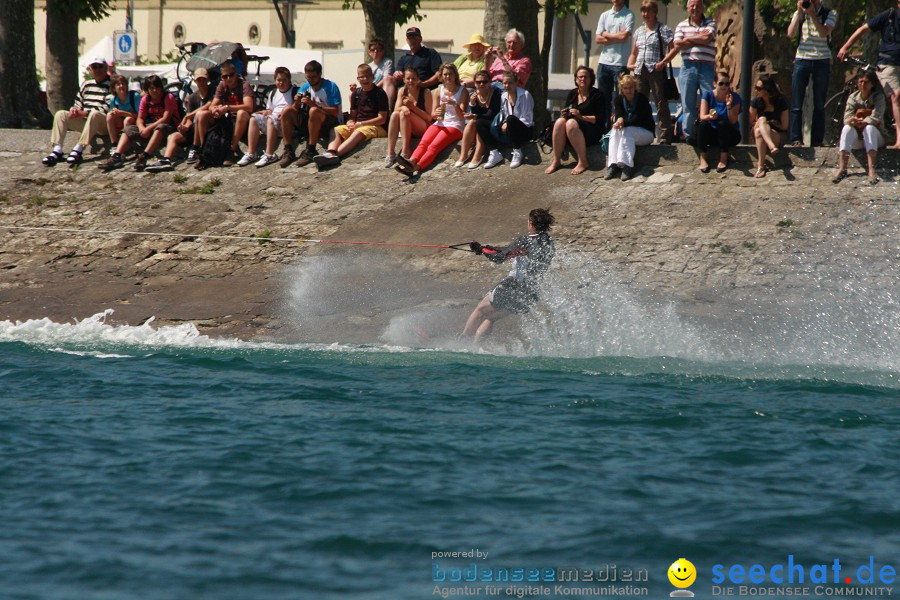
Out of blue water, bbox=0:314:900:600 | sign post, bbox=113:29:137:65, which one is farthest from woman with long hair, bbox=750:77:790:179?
sign post, bbox=113:29:137:65

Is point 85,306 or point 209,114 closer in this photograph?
point 85,306

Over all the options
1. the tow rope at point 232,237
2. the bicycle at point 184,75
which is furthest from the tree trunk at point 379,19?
the tow rope at point 232,237

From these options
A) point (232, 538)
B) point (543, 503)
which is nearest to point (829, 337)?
point (543, 503)

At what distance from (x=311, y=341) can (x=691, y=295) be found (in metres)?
4.09

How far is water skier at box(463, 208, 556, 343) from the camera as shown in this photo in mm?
13422

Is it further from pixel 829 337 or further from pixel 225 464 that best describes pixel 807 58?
pixel 225 464

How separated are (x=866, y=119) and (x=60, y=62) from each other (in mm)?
14569

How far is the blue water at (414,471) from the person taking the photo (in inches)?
277

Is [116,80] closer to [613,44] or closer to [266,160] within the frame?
[266,160]

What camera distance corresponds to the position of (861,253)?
45.9ft

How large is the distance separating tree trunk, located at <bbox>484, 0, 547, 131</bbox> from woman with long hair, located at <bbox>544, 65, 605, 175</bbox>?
7.23ft

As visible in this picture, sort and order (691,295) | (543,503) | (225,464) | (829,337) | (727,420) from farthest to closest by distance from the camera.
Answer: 1. (691,295)
2. (829,337)
3. (727,420)
4. (225,464)
5. (543,503)

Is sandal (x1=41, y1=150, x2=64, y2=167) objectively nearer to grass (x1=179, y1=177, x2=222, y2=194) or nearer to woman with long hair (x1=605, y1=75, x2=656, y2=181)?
grass (x1=179, y1=177, x2=222, y2=194)

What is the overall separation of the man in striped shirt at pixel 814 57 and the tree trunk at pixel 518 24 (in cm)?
421
